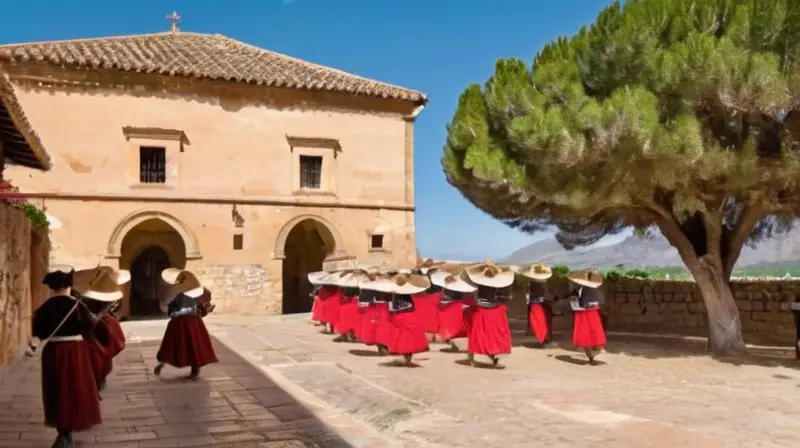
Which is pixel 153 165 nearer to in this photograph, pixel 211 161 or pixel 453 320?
pixel 211 161

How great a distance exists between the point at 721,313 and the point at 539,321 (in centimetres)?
338

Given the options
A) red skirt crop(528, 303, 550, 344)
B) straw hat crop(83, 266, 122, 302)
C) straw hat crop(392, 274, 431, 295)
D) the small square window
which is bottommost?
red skirt crop(528, 303, 550, 344)

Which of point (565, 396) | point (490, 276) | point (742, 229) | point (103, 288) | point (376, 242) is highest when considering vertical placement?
point (742, 229)

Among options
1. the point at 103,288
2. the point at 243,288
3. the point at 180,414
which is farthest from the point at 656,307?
the point at 103,288

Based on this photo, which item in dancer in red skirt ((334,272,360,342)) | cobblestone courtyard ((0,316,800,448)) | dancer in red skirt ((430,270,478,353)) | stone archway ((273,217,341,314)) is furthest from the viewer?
stone archway ((273,217,341,314))

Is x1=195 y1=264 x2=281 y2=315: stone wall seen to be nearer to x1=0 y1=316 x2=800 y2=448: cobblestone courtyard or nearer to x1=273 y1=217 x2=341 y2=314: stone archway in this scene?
x1=273 y1=217 x2=341 y2=314: stone archway

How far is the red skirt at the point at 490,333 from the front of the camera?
11320 millimetres

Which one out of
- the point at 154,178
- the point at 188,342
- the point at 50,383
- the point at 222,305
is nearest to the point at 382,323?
the point at 188,342

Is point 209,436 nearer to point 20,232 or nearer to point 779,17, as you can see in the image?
point 20,232

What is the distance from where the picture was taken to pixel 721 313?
13.2m

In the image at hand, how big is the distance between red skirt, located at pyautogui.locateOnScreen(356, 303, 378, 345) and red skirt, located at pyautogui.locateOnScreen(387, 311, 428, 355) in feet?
4.63

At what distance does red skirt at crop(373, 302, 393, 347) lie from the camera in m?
11.9

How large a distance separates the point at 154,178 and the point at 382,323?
12.4 m

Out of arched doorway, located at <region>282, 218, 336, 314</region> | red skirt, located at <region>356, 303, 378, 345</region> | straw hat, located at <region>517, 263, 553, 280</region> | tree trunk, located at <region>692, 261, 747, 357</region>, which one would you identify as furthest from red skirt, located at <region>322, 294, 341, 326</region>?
arched doorway, located at <region>282, 218, 336, 314</region>
